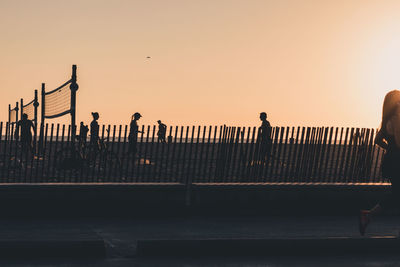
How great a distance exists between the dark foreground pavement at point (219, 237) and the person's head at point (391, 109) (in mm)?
1350

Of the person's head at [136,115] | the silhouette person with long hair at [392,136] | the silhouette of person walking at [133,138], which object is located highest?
the silhouette person with long hair at [392,136]

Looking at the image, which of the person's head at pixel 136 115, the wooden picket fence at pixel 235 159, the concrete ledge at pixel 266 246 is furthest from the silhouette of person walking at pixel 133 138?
the person's head at pixel 136 115

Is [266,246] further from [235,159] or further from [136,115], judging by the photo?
[136,115]

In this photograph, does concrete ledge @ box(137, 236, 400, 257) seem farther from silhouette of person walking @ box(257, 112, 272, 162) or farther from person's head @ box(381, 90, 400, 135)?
silhouette of person walking @ box(257, 112, 272, 162)

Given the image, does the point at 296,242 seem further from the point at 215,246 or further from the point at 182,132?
the point at 182,132

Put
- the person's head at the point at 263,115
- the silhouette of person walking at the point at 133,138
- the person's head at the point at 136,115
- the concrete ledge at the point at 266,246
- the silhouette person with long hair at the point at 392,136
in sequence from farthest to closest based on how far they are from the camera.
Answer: the person's head at the point at 136,115
the person's head at the point at 263,115
the silhouette of person walking at the point at 133,138
the silhouette person with long hair at the point at 392,136
the concrete ledge at the point at 266,246

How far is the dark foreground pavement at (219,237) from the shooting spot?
8.81 metres

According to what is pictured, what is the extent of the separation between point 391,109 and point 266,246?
237 cm

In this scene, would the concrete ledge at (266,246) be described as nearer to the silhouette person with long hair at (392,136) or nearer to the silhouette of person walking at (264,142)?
the silhouette person with long hair at (392,136)

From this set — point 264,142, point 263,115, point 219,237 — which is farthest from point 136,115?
point 219,237

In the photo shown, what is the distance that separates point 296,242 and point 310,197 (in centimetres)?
355

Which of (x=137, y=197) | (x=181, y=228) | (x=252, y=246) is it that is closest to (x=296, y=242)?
(x=252, y=246)

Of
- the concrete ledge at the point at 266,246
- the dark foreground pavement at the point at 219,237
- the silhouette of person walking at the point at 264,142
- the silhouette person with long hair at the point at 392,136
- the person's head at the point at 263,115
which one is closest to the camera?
the dark foreground pavement at the point at 219,237

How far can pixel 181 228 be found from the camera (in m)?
11.2
